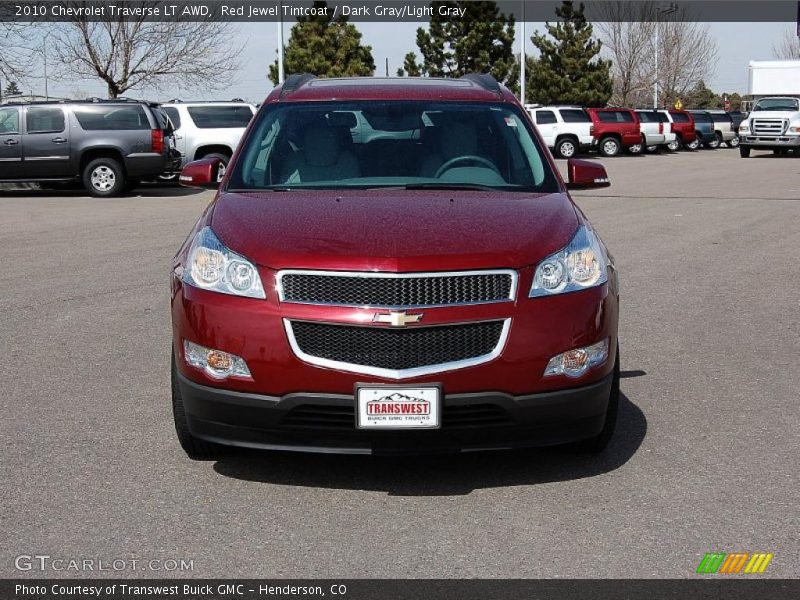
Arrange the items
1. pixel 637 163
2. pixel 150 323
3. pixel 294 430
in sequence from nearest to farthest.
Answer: pixel 294 430
pixel 150 323
pixel 637 163

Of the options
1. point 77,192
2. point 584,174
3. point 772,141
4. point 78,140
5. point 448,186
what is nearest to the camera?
point 448,186

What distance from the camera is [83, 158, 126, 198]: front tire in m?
22.0

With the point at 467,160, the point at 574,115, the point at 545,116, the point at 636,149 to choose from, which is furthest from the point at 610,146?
the point at 467,160

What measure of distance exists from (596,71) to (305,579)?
2271 inches

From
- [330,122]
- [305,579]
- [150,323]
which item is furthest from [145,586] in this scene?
[150,323]

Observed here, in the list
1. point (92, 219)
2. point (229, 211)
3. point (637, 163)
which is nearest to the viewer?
point (229, 211)

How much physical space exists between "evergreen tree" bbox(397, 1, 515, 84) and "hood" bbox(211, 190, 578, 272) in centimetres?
4852

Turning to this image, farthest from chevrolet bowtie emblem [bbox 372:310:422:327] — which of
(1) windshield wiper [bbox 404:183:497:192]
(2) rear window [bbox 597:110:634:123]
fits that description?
(2) rear window [bbox 597:110:634:123]

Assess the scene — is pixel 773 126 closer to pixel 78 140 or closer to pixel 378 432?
pixel 78 140

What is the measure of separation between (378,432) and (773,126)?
131ft

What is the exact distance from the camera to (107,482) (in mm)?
4891

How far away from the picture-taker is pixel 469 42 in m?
53.2

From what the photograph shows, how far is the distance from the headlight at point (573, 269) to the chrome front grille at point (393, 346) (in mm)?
280

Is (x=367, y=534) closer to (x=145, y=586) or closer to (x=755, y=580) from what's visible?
(x=145, y=586)
